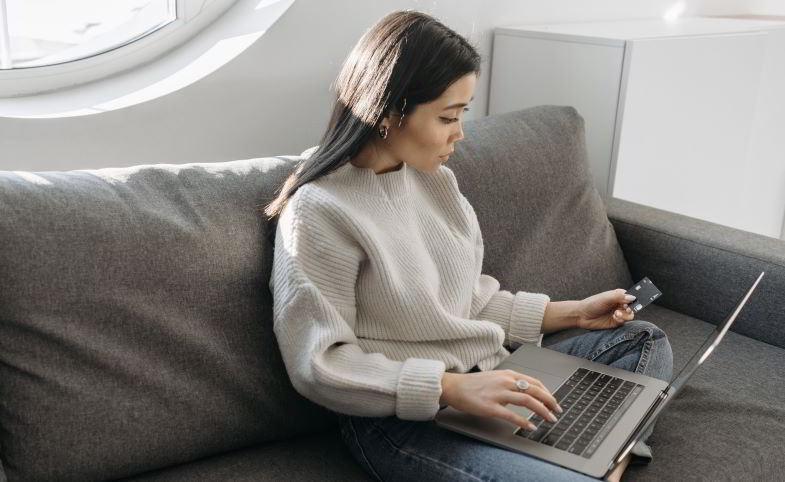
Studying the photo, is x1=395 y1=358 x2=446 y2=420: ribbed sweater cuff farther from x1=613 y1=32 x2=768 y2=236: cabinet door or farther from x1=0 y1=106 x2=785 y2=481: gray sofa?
x1=613 y1=32 x2=768 y2=236: cabinet door

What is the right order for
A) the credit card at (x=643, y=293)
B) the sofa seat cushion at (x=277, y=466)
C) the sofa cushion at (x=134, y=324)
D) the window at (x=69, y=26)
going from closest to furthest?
the sofa cushion at (x=134, y=324)
the sofa seat cushion at (x=277, y=466)
the credit card at (x=643, y=293)
the window at (x=69, y=26)

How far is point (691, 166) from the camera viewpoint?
2.44 m

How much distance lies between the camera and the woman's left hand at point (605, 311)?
1.55m

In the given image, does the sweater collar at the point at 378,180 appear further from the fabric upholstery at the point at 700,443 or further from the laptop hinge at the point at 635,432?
the laptop hinge at the point at 635,432

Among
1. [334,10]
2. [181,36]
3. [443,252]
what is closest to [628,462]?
[443,252]

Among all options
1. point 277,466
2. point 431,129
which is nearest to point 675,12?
point 431,129

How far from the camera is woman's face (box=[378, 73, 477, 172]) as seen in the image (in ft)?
4.57

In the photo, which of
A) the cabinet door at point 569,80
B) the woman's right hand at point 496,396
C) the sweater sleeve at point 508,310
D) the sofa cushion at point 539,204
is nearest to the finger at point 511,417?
the woman's right hand at point 496,396

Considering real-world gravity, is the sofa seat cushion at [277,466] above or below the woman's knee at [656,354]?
below

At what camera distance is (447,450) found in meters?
1.26

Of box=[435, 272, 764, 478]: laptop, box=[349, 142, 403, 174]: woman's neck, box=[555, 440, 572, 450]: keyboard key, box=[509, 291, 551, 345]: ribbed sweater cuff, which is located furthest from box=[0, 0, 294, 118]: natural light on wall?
box=[555, 440, 572, 450]: keyboard key

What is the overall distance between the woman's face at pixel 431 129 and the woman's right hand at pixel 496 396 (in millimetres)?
365

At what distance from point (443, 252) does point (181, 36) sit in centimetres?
81

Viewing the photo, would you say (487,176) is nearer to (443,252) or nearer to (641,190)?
(443,252)
